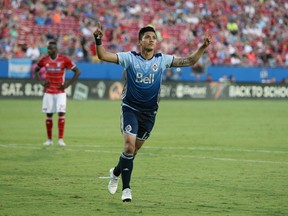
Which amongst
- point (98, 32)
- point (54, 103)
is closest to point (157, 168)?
point (98, 32)

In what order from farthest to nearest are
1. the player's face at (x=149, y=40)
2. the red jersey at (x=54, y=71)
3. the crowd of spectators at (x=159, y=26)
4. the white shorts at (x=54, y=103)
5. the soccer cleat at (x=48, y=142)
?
1. the crowd of spectators at (x=159, y=26)
2. the red jersey at (x=54, y=71)
3. the white shorts at (x=54, y=103)
4. the soccer cleat at (x=48, y=142)
5. the player's face at (x=149, y=40)

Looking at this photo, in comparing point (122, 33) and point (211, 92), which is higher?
point (122, 33)

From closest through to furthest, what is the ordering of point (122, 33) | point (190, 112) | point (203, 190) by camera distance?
1. point (203, 190)
2. point (190, 112)
3. point (122, 33)

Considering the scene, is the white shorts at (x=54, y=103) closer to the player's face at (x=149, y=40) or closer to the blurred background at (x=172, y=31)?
the player's face at (x=149, y=40)

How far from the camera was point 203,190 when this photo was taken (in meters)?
11.1

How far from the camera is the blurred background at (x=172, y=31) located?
3878cm

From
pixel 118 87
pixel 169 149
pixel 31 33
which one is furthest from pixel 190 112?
pixel 169 149

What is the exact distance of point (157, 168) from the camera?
13.9 m

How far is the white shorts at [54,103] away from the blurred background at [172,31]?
748 inches

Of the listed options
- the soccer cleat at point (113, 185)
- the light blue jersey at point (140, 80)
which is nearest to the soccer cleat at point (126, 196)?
the soccer cleat at point (113, 185)

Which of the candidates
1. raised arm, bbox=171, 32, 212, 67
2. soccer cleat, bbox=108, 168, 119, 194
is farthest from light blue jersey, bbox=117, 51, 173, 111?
soccer cleat, bbox=108, 168, 119, 194

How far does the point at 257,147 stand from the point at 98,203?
29.7 feet

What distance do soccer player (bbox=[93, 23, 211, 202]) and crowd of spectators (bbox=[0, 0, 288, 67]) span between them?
27666mm

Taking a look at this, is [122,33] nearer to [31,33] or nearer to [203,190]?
[31,33]
